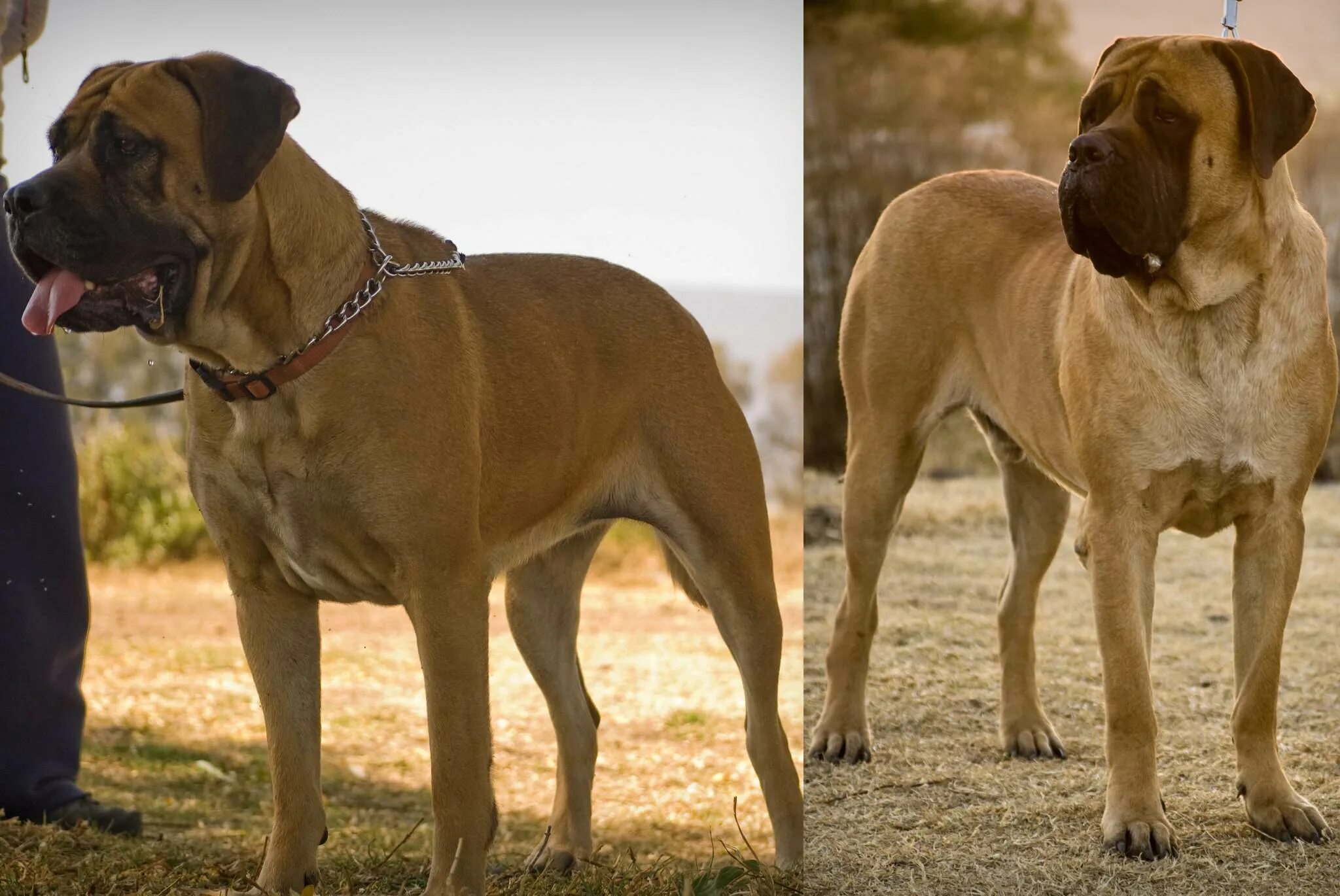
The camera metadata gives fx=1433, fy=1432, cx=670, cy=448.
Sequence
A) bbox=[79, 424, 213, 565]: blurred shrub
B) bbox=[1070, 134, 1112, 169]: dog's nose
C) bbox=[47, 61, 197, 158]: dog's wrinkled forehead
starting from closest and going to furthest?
bbox=[47, 61, 197, 158]: dog's wrinkled forehead, bbox=[1070, 134, 1112, 169]: dog's nose, bbox=[79, 424, 213, 565]: blurred shrub

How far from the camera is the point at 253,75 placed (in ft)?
8.64

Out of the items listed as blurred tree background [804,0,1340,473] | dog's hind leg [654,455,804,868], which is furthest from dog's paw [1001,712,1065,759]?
blurred tree background [804,0,1340,473]

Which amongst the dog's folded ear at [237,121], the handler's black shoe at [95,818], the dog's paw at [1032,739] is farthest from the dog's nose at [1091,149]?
the handler's black shoe at [95,818]

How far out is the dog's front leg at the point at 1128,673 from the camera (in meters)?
3.11

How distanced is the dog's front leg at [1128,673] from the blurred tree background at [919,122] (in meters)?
3.06

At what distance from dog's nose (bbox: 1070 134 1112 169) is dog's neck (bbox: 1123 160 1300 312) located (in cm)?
31

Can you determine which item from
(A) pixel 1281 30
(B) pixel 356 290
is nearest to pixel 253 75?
(B) pixel 356 290

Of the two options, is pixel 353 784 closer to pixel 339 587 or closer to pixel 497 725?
pixel 497 725

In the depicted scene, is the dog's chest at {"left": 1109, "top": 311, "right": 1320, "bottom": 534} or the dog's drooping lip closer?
the dog's drooping lip

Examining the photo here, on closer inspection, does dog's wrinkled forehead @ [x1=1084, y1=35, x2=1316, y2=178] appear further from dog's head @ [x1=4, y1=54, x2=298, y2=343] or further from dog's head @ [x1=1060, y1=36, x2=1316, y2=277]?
dog's head @ [x1=4, y1=54, x2=298, y2=343]

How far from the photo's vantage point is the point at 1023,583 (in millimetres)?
4387

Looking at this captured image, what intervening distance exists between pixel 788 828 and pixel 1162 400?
1316 mm

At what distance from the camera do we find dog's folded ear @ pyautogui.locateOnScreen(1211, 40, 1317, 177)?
9.46ft

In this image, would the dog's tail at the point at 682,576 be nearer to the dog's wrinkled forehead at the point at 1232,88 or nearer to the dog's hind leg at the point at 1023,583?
the dog's hind leg at the point at 1023,583
